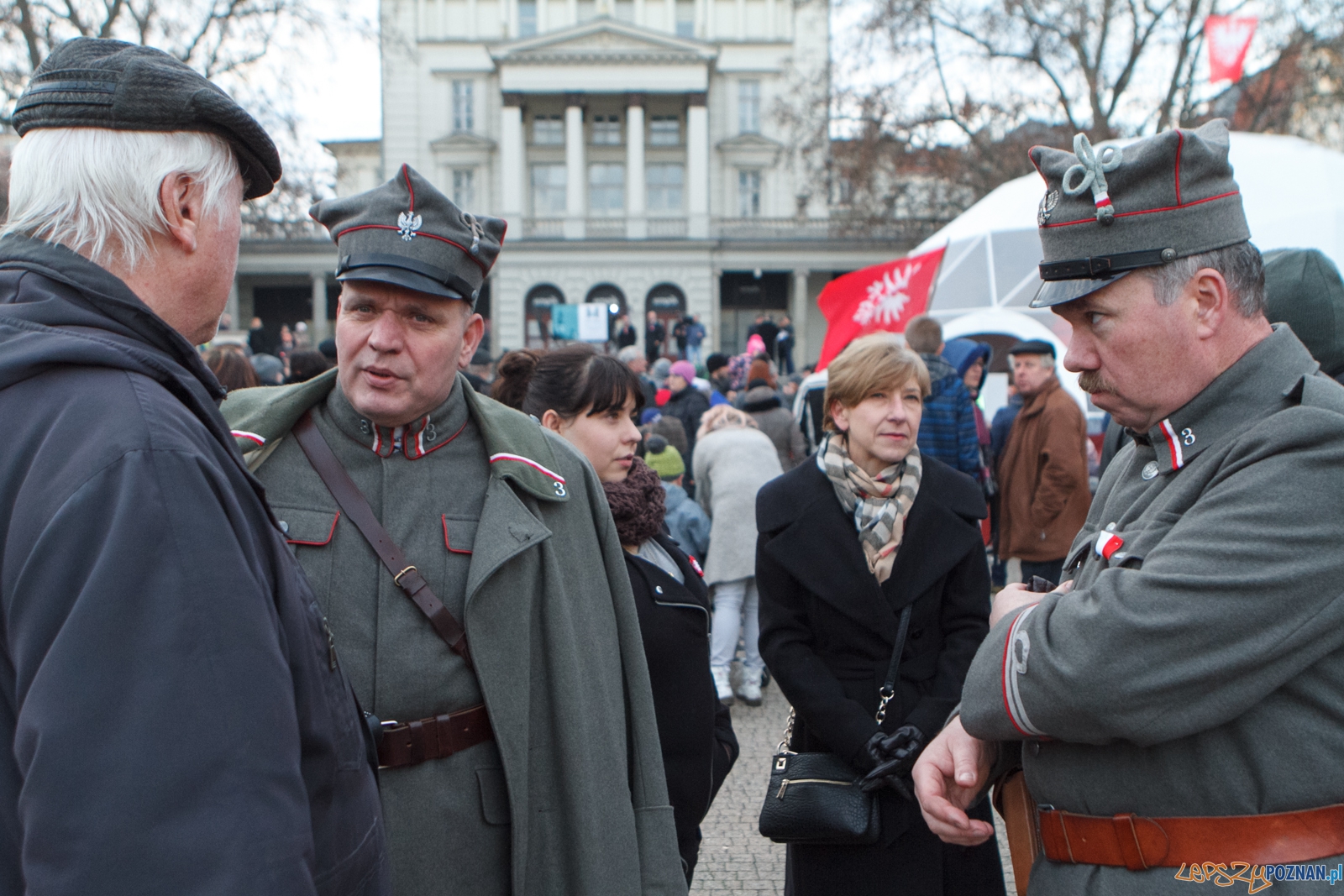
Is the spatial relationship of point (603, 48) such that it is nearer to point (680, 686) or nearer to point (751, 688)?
point (751, 688)

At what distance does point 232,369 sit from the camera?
5.86 m

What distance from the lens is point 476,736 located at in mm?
2041

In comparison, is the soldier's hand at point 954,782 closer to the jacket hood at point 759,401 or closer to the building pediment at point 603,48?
the jacket hood at point 759,401

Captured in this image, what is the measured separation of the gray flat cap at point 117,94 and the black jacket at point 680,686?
1.79 m

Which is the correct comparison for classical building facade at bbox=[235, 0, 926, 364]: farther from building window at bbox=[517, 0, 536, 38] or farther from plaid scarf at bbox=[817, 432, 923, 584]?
plaid scarf at bbox=[817, 432, 923, 584]

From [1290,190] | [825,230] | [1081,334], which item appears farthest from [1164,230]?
[825,230]

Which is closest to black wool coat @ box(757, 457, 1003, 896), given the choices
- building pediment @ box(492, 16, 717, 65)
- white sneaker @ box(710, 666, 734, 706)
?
white sneaker @ box(710, 666, 734, 706)

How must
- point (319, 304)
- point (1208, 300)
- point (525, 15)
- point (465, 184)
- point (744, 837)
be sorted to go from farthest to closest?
point (525, 15) → point (465, 184) → point (319, 304) → point (744, 837) → point (1208, 300)

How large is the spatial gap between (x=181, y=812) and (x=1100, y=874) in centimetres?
134

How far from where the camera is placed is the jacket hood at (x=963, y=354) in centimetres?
709

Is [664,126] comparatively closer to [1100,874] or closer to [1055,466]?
[1055,466]

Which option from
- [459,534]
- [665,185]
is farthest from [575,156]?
[459,534]

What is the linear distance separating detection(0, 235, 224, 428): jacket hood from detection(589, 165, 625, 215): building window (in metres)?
46.7

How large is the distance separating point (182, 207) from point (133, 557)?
50 cm
